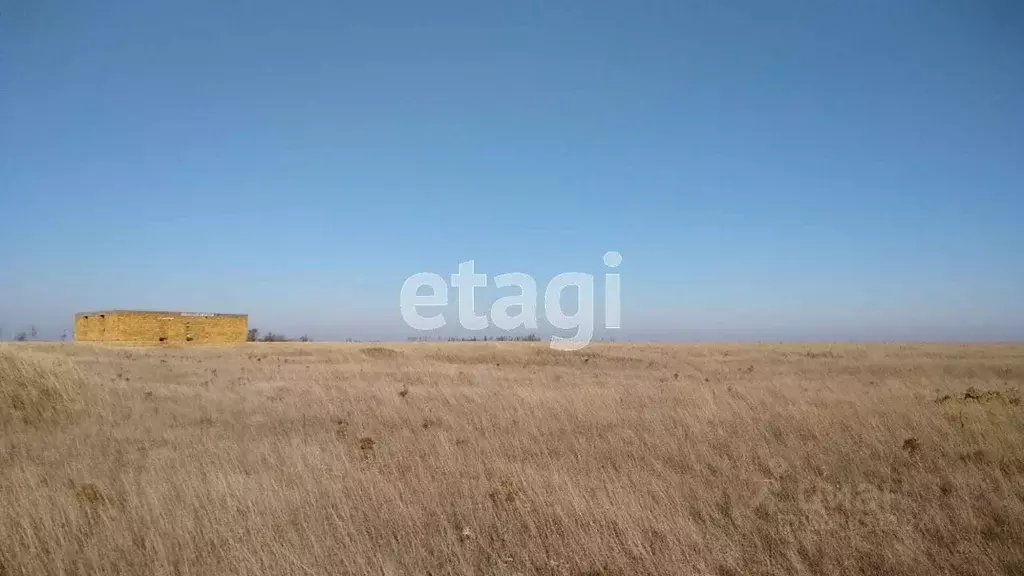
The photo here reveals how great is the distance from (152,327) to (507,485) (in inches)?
1645

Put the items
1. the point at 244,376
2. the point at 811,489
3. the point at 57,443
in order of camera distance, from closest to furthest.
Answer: the point at 811,489, the point at 57,443, the point at 244,376

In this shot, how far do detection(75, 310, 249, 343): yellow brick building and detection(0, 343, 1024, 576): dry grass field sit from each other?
30.7m

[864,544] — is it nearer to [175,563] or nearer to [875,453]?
[875,453]

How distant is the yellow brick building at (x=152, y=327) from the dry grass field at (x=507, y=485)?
3066 cm

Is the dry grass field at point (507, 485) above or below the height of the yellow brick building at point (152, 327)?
below

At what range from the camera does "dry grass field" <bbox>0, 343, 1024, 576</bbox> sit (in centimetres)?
472

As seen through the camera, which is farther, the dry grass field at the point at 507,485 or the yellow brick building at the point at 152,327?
the yellow brick building at the point at 152,327

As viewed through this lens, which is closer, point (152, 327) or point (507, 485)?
point (507, 485)

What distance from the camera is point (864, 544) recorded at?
5.04m

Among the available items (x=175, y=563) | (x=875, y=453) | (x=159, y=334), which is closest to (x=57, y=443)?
(x=175, y=563)

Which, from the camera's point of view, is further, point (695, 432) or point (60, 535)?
point (695, 432)

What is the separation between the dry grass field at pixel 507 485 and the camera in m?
4.72

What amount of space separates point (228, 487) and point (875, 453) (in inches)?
321

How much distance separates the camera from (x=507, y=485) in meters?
6.36
